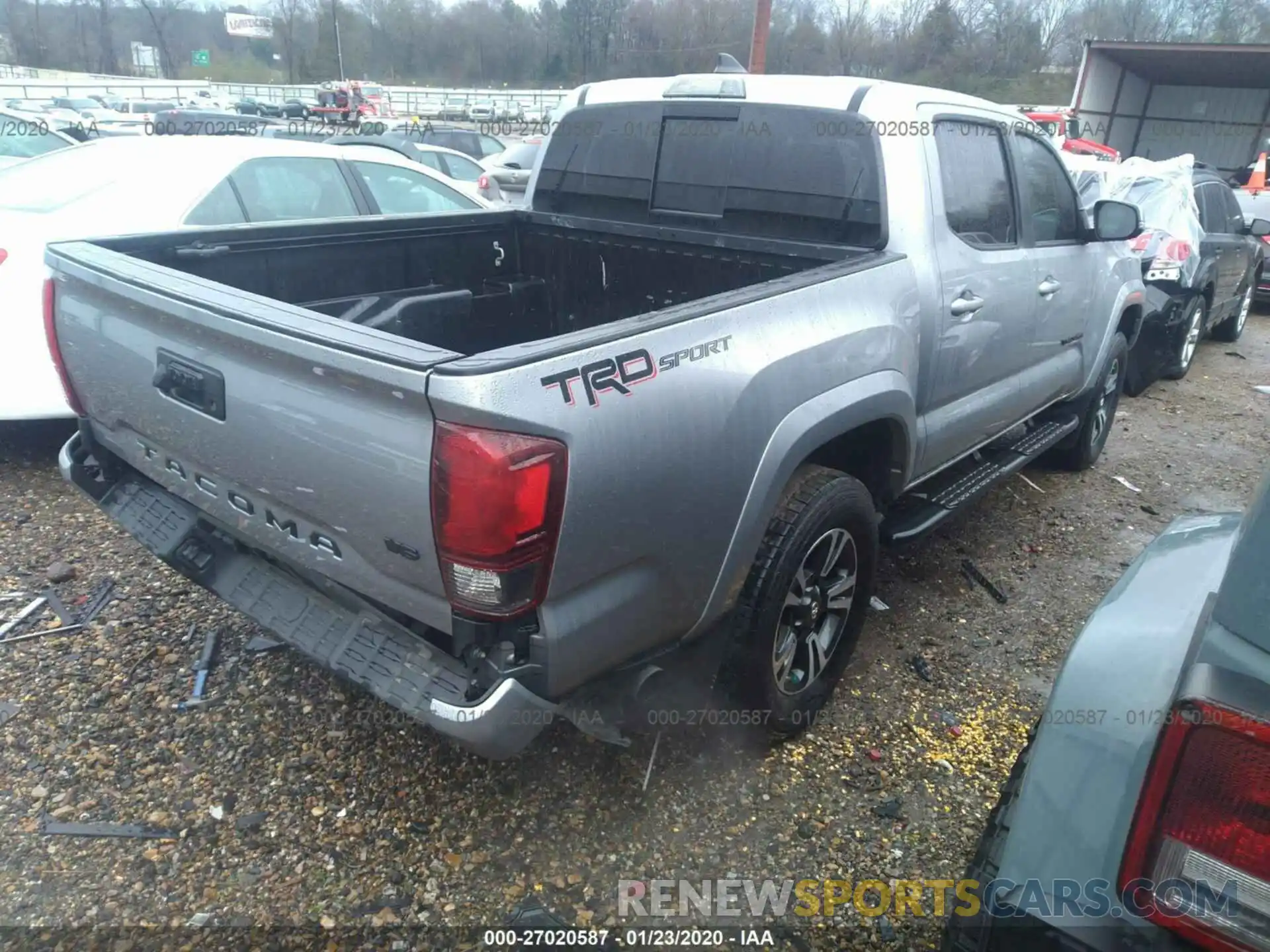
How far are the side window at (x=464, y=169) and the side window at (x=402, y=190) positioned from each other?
6.70 metres

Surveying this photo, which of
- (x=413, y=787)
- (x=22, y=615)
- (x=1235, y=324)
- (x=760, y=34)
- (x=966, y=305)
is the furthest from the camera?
(x=760, y=34)

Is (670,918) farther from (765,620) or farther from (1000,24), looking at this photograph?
(1000,24)

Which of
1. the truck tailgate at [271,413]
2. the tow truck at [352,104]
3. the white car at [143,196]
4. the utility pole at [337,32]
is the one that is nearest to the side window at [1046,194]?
the white car at [143,196]

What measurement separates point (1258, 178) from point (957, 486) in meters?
14.1

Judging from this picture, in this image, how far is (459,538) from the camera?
186 cm

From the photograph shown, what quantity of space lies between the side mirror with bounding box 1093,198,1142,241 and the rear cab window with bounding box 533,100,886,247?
71.8 inches

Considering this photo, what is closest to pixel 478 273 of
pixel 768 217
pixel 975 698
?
pixel 768 217

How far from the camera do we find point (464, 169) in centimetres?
1237

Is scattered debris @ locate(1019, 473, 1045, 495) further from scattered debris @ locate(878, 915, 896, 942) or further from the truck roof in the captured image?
scattered debris @ locate(878, 915, 896, 942)

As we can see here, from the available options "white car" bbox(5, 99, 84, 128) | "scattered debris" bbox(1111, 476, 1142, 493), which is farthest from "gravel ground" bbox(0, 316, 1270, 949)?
"white car" bbox(5, 99, 84, 128)

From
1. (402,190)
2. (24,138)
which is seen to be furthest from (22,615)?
(24,138)

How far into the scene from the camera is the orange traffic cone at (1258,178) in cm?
1336

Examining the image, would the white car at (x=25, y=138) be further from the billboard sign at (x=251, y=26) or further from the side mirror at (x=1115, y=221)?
the billboard sign at (x=251, y=26)

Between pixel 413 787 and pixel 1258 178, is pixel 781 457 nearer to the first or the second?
pixel 413 787
